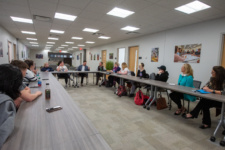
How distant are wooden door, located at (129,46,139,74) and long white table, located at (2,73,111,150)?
6.29 meters

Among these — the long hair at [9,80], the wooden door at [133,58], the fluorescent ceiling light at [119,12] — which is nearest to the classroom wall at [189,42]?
the wooden door at [133,58]

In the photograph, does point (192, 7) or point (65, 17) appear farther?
point (65, 17)

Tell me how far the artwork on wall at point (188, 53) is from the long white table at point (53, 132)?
459 cm

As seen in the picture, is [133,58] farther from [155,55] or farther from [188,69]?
[188,69]

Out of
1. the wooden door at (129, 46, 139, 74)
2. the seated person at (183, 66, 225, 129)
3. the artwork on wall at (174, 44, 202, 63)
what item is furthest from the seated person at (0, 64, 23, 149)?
the wooden door at (129, 46, 139, 74)

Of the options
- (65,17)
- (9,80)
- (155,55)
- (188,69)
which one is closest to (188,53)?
(155,55)

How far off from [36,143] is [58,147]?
156 mm

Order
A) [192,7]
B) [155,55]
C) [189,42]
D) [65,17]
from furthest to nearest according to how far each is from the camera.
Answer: [155,55]
[189,42]
[65,17]
[192,7]

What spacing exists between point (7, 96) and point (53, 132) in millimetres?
418

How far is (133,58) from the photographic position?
24.8ft

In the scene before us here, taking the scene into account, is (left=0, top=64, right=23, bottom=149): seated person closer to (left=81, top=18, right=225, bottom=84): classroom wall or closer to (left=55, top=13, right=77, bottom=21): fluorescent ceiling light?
(left=55, top=13, right=77, bottom=21): fluorescent ceiling light

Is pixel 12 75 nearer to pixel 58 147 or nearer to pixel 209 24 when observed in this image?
pixel 58 147

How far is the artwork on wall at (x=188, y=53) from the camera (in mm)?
4444

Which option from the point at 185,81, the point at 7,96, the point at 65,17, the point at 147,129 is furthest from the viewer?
the point at 65,17
